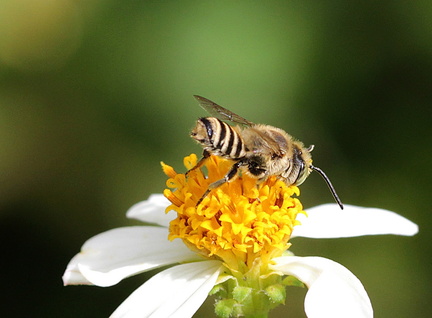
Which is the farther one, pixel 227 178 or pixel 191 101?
pixel 191 101

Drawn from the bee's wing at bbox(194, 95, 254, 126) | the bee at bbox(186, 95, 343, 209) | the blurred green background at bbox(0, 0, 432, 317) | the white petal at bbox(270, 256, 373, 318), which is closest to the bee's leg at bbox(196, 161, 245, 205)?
the bee at bbox(186, 95, 343, 209)

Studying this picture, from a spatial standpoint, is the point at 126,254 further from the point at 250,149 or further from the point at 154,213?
the point at 250,149

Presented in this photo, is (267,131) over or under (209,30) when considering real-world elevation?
under

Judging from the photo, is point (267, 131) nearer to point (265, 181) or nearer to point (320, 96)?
point (265, 181)

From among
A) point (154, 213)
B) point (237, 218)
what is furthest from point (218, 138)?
point (154, 213)

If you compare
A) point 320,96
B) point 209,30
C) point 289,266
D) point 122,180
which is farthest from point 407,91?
point 289,266

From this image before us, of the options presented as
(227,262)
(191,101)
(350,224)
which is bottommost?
(227,262)

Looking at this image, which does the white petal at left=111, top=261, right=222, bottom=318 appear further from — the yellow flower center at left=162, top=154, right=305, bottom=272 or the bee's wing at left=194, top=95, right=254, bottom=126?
the bee's wing at left=194, top=95, right=254, bottom=126
